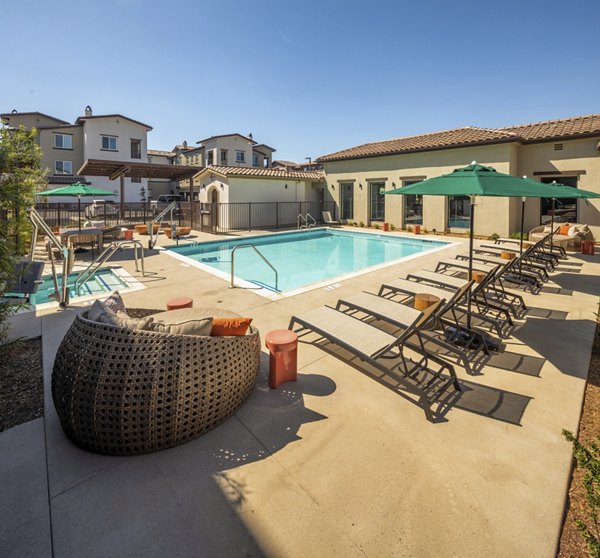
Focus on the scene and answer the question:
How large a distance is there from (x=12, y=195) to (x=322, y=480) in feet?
13.6

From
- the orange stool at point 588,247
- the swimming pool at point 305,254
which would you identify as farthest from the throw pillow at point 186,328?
the orange stool at point 588,247

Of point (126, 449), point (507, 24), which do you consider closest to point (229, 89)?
point (507, 24)

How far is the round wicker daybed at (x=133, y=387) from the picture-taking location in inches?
100

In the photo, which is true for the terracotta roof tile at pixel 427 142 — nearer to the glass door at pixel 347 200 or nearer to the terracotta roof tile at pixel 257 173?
the terracotta roof tile at pixel 257 173

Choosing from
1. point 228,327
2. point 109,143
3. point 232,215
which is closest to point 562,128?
point 232,215

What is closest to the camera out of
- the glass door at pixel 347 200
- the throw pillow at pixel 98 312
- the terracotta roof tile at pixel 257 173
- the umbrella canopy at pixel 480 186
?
the throw pillow at pixel 98 312

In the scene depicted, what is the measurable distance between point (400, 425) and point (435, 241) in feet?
47.2

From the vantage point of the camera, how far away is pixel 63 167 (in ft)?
110

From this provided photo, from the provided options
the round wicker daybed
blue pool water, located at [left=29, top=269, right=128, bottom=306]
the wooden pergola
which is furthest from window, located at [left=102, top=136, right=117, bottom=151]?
the round wicker daybed

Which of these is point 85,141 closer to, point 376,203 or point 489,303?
point 376,203

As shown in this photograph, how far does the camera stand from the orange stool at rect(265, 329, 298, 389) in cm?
363

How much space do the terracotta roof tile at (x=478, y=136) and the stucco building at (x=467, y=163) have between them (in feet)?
0.13

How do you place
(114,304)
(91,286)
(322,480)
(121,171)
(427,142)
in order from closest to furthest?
(322,480) < (114,304) < (91,286) < (427,142) < (121,171)

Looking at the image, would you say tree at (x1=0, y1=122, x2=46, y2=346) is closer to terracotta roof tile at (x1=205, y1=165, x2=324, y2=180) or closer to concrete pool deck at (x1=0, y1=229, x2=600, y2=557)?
concrete pool deck at (x1=0, y1=229, x2=600, y2=557)
